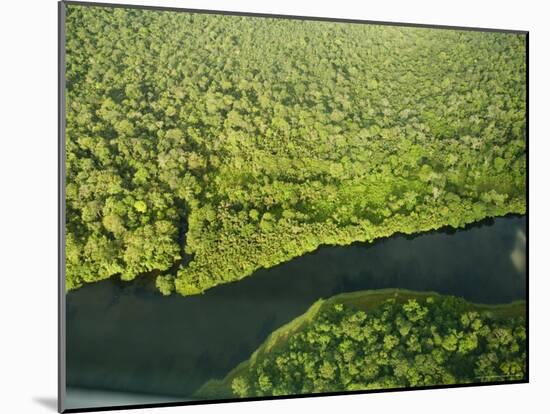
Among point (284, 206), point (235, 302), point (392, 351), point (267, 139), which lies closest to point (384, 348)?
point (392, 351)

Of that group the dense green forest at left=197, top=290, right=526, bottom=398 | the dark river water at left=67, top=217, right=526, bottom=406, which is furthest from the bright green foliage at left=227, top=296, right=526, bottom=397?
the dark river water at left=67, top=217, right=526, bottom=406

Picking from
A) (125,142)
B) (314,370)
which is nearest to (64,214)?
(125,142)

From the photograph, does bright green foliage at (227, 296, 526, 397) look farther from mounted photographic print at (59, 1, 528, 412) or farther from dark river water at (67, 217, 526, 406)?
dark river water at (67, 217, 526, 406)

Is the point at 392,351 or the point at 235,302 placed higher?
the point at 235,302

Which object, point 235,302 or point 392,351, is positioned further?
point 392,351

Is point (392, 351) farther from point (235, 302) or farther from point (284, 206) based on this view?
point (284, 206)

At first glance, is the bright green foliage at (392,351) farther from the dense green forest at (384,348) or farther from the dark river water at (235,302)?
the dark river water at (235,302)

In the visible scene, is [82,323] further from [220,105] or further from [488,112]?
[488,112]
